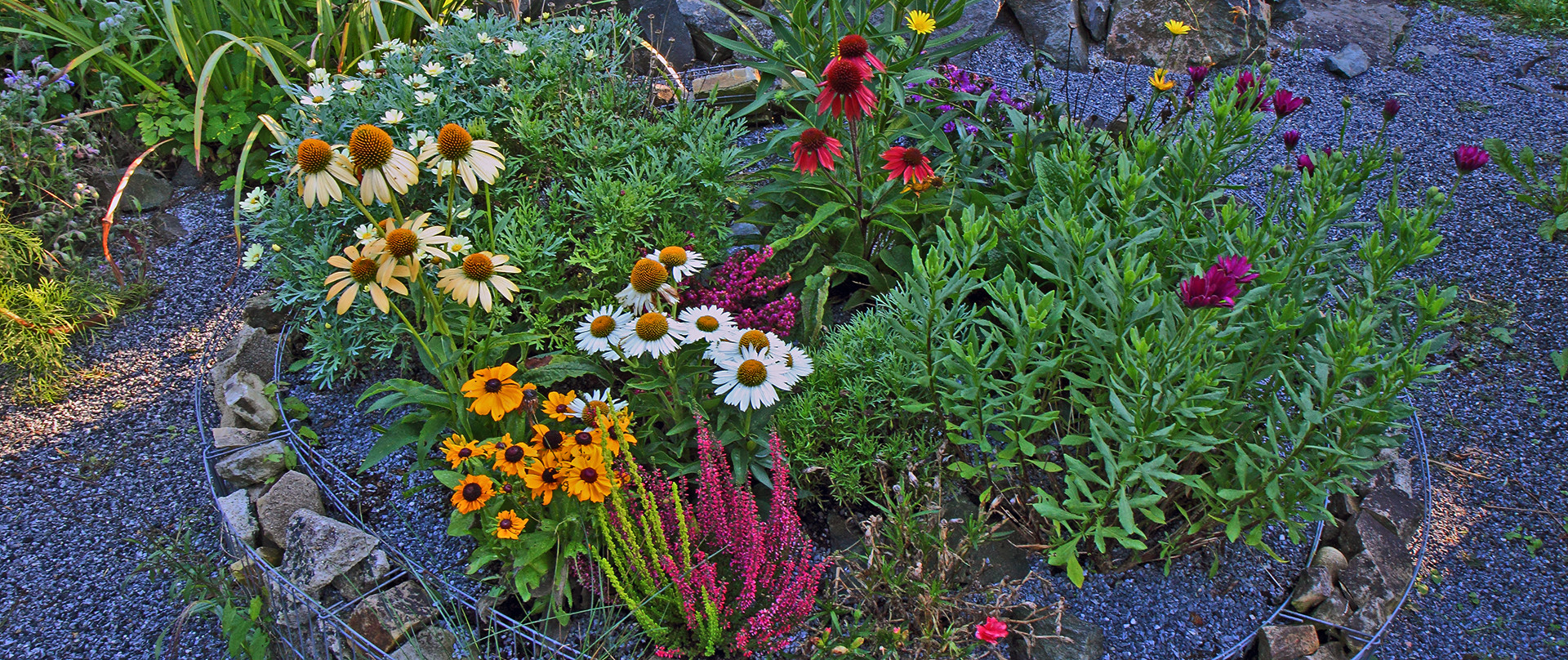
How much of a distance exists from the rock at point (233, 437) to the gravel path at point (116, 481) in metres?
0.15

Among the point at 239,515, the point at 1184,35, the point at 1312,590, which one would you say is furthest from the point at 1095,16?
the point at 239,515

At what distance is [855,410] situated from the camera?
7.04ft

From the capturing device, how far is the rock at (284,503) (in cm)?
221

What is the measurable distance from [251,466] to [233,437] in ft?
0.45

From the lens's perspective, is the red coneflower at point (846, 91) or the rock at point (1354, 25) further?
the rock at point (1354, 25)

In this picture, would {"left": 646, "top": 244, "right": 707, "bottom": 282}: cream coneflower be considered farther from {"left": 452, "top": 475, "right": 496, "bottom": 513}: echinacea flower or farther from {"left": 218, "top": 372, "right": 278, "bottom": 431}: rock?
{"left": 218, "top": 372, "right": 278, "bottom": 431}: rock

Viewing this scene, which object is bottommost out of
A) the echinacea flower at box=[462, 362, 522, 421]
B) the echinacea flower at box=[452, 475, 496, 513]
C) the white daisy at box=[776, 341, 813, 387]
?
the echinacea flower at box=[452, 475, 496, 513]

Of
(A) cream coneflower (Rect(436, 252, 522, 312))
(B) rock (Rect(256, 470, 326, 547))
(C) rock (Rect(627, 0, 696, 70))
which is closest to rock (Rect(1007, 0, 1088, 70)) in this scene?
(C) rock (Rect(627, 0, 696, 70))

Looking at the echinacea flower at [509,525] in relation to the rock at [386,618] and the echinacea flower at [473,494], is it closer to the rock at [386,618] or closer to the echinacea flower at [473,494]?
the echinacea flower at [473,494]

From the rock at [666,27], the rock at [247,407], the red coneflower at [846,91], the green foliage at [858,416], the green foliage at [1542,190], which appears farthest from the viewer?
the rock at [666,27]

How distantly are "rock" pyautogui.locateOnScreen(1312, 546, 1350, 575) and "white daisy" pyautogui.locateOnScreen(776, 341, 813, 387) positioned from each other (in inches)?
48.3

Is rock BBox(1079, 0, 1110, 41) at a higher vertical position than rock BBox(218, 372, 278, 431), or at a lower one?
higher

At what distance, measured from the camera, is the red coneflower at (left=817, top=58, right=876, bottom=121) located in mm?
2209

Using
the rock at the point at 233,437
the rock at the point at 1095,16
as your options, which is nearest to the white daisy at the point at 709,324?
the rock at the point at 233,437
